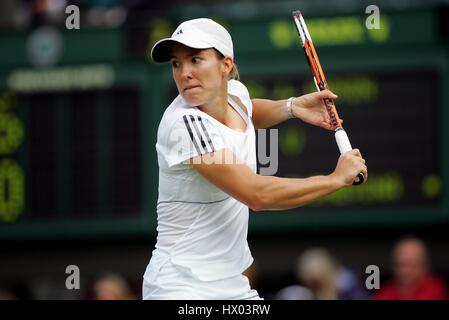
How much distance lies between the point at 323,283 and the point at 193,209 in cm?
333

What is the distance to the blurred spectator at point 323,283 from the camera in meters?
8.70

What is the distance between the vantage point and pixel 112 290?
8.80 m

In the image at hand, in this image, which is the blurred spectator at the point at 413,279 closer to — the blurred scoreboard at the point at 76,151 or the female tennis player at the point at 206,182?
the blurred scoreboard at the point at 76,151

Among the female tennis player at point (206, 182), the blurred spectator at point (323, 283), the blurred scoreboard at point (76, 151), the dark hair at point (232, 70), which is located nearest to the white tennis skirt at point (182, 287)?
the female tennis player at point (206, 182)

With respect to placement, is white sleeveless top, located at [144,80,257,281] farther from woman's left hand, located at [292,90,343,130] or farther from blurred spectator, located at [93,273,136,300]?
blurred spectator, located at [93,273,136,300]

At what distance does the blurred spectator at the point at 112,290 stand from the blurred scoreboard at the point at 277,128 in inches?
31.0

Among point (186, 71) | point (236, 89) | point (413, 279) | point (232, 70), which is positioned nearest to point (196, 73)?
point (186, 71)

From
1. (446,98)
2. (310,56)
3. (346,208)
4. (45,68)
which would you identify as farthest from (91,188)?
(310,56)

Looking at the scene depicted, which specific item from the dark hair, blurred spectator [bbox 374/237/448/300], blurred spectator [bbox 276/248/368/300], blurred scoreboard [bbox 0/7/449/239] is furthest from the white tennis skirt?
blurred scoreboard [bbox 0/7/449/239]

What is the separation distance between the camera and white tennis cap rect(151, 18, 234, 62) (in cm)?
549

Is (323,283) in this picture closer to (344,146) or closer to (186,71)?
(344,146)

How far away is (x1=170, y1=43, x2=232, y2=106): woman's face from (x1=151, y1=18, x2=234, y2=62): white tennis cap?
0.04m

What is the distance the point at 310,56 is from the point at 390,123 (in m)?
3.72
